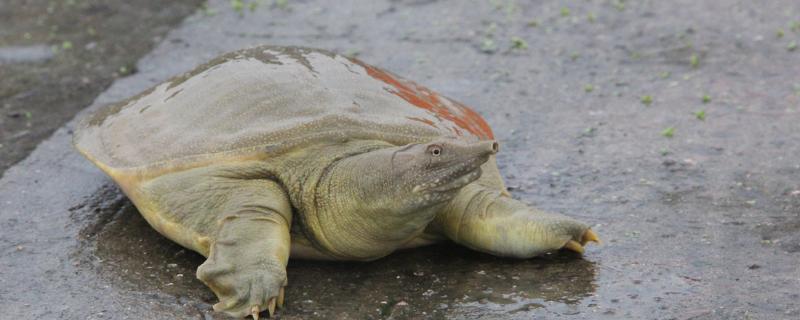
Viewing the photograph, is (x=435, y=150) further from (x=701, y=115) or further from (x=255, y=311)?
(x=701, y=115)

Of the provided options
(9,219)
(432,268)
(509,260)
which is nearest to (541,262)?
(509,260)

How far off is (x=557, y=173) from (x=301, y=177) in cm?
138

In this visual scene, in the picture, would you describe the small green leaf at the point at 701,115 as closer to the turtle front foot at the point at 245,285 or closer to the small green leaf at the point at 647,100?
the small green leaf at the point at 647,100

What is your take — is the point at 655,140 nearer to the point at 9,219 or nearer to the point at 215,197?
the point at 215,197

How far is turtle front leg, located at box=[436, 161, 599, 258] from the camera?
11.5ft

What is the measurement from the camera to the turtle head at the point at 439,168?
10.2 ft

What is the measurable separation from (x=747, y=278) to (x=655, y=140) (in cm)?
151

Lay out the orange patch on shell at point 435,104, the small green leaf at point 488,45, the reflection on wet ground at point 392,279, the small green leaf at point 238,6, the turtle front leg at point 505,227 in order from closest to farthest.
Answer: the reflection on wet ground at point 392,279 → the turtle front leg at point 505,227 → the orange patch on shell at point 435,104 → the small green leaf at point 488,45 → the small green leaf at point 238,6

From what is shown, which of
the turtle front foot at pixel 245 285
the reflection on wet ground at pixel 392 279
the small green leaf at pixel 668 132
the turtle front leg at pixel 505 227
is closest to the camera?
the turtle front foot at pixel 245 285

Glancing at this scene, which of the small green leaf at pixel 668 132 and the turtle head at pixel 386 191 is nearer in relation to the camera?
the turtle head at pixel 386 191

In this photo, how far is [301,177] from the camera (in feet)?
11.6

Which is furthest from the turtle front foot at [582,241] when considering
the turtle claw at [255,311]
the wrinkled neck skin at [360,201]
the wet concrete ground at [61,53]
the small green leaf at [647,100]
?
the wet concrete ground at [61,53]

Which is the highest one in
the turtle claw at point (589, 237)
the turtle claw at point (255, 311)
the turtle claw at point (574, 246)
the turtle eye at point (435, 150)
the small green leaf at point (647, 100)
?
the turtle eye at point (435, 150)

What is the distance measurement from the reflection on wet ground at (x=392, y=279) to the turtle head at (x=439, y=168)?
1.17 ft
